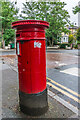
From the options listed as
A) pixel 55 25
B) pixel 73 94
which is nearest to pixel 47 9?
pixel 55 25

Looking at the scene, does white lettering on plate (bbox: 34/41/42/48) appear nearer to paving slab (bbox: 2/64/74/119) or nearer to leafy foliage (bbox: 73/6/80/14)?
paving slab (bbox: 2/64/74/119)

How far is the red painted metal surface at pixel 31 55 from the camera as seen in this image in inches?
103

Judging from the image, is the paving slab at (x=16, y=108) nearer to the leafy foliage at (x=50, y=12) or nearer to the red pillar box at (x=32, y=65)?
the red pillar box at (x=32, y=65)

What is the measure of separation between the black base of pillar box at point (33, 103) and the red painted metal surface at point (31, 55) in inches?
4.2

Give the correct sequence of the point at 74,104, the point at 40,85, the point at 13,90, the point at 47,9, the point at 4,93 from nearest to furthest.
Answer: the point at 40,85
the point at 74,104
the point at 4,93
the point at 13,90
the point at 47,9

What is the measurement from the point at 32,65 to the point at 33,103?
88cm

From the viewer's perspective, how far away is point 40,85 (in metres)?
2.82

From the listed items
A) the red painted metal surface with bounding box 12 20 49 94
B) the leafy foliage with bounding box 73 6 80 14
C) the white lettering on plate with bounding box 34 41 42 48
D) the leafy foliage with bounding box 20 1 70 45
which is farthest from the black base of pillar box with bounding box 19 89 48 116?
the leafy foliage with bounding box 20 1 70 45

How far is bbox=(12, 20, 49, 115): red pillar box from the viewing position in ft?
8.59

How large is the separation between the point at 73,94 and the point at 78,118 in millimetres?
1400

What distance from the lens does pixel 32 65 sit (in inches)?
106

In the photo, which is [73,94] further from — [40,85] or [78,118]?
[40,85]

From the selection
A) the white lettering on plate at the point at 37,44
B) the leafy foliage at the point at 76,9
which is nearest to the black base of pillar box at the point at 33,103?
the white lettering on plate at the point at 37,44

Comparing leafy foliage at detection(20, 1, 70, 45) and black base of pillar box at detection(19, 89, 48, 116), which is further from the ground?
leafy foliage at detection(20, 1, 70, 45)
